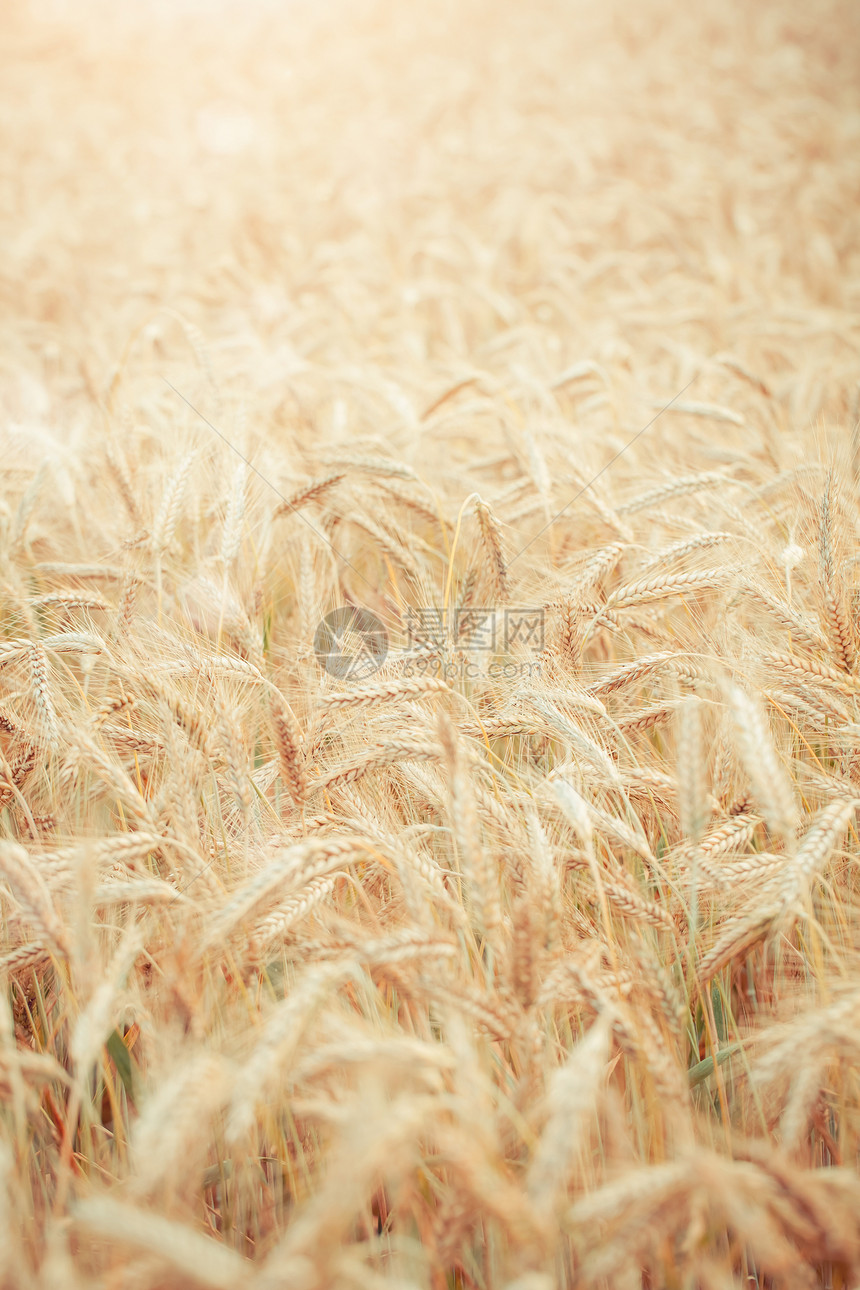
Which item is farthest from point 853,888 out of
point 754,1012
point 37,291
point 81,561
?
point 37,291

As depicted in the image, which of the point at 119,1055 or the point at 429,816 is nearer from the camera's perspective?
Answer: the point at 119,1055

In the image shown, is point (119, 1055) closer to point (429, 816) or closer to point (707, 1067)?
point (429, 816)

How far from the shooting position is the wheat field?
830mm

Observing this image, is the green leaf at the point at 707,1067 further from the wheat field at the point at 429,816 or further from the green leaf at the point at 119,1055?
the green leaf at the point at 119,1055

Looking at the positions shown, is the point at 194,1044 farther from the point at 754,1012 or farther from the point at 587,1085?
the point at 754,1012

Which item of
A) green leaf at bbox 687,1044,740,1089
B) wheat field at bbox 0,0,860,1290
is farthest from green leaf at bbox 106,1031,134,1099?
green leaf at bbox 687,1044,740,1089

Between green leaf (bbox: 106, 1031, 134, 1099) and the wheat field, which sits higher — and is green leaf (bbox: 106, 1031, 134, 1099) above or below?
below

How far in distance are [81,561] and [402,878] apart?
1.43 m

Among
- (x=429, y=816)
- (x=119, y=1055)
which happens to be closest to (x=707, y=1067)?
(x=429, y=816)

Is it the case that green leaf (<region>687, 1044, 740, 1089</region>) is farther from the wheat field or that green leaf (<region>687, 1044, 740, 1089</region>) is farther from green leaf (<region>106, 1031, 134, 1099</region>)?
green leaf (<region>106, 1031, 134, 1099</region>)

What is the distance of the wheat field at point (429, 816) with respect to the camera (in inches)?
32.7

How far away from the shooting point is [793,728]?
1.51 meters

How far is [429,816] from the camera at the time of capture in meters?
1.48

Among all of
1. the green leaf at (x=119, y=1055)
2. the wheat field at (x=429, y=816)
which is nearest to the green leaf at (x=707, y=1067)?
the wheat field at (x=429, y=816)
